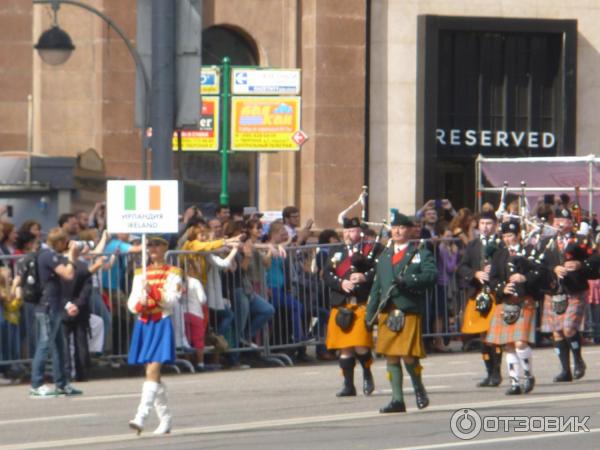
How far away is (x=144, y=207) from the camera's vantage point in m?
16.1

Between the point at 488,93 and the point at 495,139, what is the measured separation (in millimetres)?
1050

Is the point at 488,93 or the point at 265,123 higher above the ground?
the point at 488,93

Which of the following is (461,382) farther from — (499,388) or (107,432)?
(107,432)

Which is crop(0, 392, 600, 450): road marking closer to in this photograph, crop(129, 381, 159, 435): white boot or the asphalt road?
the asphalt road

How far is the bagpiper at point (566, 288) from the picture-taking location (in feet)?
58.1

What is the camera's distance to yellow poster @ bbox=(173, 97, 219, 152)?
118ft

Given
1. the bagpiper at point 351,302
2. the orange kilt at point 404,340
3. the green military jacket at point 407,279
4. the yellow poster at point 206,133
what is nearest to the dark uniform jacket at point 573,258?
the bagpiper at point 351,302

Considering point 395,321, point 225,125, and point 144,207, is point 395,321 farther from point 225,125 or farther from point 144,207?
point 225,125

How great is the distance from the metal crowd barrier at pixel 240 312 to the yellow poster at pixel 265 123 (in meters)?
13.6

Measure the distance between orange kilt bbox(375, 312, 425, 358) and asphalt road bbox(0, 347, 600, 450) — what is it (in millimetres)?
546

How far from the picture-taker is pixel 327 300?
21719 mm

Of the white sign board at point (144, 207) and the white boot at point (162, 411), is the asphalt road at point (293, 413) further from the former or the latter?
the white sign board at point (144, 207)

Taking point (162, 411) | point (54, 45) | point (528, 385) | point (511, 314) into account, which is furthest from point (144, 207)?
point (54, 45)

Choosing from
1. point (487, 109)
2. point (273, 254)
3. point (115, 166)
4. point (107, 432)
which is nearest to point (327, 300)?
point (273, 254)
